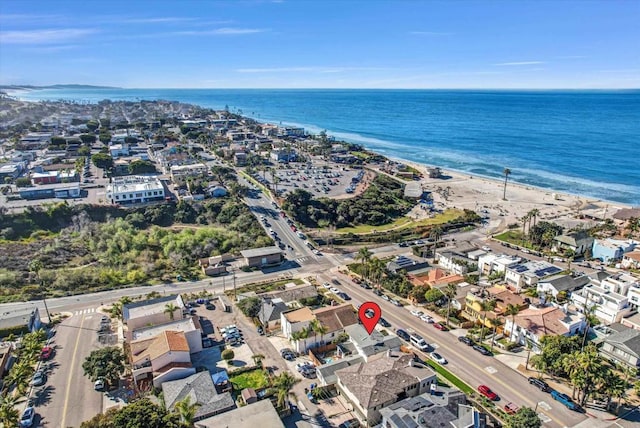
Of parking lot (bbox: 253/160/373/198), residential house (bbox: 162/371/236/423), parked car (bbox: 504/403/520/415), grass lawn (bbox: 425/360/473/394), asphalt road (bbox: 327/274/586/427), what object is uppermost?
parking lot (bbox: 253/160/373/198)

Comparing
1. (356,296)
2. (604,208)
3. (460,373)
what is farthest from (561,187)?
(460,373)

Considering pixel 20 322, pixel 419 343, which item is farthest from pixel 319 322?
pixel 20 322

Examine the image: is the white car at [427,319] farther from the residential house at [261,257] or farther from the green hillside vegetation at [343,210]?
the green hillside vegetation at [343,210]

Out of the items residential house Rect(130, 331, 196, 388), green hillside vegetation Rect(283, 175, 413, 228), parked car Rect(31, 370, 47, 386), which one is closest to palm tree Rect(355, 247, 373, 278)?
green hillside vegetation Rect(283, 175, 413, 228)

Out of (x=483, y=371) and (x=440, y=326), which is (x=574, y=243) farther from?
(x=483, y=371)

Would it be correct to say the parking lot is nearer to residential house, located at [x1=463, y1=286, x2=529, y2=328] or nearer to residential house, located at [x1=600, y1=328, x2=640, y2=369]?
residential house, located at [x1=463, y1=286, x2=529, y2=328]

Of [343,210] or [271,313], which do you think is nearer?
[271,313]

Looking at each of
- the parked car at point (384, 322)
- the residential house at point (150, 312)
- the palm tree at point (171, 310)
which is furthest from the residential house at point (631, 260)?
the palm tree at point (171, 310)

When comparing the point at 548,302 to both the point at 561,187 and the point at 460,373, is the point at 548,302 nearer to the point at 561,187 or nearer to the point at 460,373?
the point at 460,373
